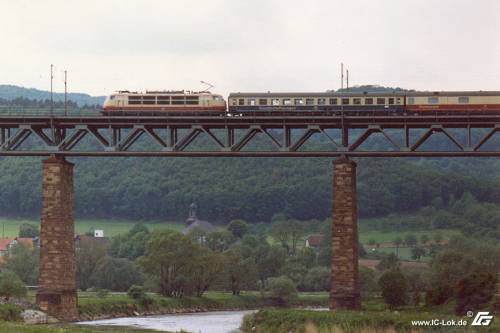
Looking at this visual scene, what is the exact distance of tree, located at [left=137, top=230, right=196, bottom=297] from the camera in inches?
5335

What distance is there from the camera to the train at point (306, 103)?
93.3 meters

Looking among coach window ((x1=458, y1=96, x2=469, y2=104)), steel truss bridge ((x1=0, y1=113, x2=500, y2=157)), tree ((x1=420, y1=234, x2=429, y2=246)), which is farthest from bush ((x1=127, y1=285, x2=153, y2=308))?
tree ((x1=420, y1=234, x2=429, y2=246))

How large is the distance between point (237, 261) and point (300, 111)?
57.1m

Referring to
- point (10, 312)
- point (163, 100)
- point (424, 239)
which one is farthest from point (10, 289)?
point (424, 239)

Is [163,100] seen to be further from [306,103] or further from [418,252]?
[418,252]

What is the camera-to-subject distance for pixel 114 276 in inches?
6078

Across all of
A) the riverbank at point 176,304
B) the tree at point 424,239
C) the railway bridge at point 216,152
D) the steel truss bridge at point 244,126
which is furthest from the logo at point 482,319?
the tree at point 424,239

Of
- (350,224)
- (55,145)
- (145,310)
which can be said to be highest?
Result: (55,145)

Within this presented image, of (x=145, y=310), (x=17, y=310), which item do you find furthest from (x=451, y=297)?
(x=145, y=310)

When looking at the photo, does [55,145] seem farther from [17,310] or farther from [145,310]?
[145,310]

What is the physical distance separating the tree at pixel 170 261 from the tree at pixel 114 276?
1560cm

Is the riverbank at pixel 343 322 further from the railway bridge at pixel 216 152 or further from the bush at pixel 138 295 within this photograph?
the bush at pixel 138 295

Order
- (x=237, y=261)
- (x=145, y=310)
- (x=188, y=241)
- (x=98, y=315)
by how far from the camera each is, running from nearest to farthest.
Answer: (x=98, y=315), (x=145, y=310), (x=188, y=241), (x=237, y=261)

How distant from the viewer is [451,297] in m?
89.6
